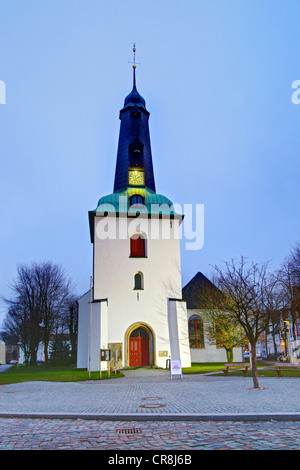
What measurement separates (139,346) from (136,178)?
13.7 meters

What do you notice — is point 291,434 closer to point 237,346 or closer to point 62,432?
point 62,432

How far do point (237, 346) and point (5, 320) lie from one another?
4514 centimetres

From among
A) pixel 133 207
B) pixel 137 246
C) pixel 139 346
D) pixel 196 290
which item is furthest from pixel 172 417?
pixel 196 290

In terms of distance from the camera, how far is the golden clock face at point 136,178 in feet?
110

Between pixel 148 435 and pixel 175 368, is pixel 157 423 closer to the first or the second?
pixel 148 435

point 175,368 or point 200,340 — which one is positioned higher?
point 200,340

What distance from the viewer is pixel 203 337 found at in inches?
1405

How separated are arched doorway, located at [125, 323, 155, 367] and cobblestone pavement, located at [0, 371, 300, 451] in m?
17.8

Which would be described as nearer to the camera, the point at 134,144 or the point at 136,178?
the point at 136,178

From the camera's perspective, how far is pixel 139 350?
29562 mm

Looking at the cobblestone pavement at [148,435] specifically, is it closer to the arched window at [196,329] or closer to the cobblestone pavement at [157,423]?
the cobblestone pavement at [157,423]

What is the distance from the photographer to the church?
1146 inches

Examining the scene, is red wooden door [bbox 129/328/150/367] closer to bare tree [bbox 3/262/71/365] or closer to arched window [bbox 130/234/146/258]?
arched window [bbox 130/234/146/258]

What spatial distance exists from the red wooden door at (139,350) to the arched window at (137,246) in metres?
6.26
